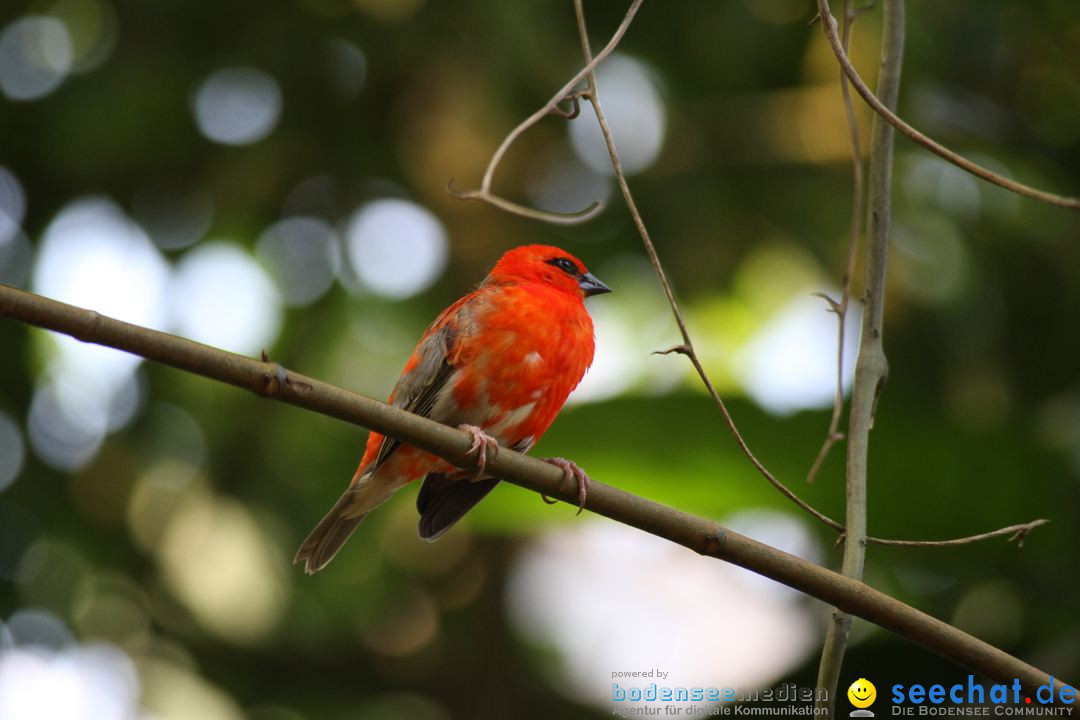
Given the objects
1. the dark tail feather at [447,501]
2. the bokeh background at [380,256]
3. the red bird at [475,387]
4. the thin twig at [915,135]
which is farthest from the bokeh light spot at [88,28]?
the thin twig at [915,135]

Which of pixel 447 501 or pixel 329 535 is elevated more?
pixel 447 501

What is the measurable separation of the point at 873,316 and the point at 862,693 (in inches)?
63.4

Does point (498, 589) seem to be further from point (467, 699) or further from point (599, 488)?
point (599, 488)

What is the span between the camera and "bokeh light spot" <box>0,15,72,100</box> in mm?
7387

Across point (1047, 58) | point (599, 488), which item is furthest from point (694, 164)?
point (599, 488)

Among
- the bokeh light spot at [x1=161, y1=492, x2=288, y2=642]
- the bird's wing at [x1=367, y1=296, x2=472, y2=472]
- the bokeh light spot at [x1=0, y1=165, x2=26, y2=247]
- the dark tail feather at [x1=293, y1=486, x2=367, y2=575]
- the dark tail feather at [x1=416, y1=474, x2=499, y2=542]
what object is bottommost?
the dark tail feather at [x1=293, y1=486, x2=367, y2=575]

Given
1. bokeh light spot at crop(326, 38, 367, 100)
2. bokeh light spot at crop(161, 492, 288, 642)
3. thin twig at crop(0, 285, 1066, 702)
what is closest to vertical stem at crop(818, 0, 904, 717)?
thin twig at crop(0, 285, 1066, 702)

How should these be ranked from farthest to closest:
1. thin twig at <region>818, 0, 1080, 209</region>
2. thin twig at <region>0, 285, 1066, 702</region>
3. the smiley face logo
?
1. the smiley face logo
2. thin twig at <region>818, 0, 1080, 209</region>
3. thin twig at <region>0, 285, 1066, 702</region>

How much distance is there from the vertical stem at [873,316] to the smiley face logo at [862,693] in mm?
1103

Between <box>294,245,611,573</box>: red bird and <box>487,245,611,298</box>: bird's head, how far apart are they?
0.67 feet

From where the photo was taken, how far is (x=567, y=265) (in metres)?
4.77

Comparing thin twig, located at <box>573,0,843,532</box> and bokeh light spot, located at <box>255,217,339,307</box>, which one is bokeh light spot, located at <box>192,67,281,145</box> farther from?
thin twig, located at <box>573,0,843,532</box>

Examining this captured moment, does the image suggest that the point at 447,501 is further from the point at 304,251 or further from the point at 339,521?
the point at 304,251

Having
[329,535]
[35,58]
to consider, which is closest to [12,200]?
[35,58]
